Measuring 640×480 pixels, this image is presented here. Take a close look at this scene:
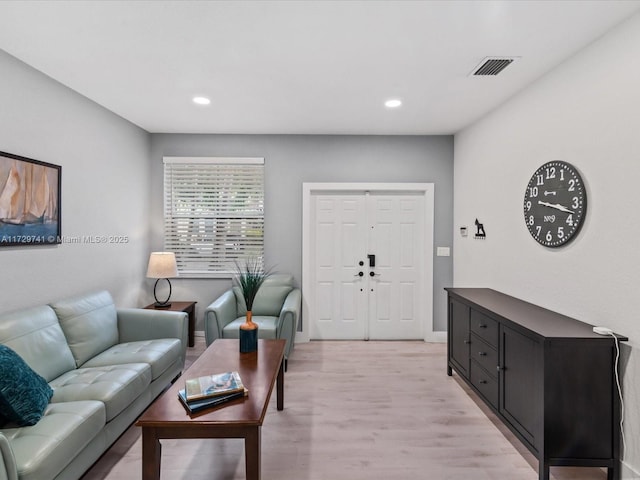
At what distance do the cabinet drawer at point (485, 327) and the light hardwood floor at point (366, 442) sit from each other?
2.09 feet

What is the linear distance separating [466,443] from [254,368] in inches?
60.6

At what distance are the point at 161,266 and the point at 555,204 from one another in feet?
12.4

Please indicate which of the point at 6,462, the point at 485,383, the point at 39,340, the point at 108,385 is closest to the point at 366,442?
the point at 485,383

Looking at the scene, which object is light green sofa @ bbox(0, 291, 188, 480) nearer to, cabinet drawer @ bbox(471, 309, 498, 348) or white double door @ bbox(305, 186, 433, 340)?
white double door @ bbox(305, 186, 433, 340)

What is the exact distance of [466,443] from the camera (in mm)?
2398

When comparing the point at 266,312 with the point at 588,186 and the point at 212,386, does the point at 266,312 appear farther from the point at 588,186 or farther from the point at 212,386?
the point at 588,186

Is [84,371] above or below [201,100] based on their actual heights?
below

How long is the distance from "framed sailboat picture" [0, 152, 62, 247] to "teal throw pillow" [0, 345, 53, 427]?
0.96m

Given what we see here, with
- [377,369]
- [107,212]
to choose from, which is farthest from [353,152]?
[107,212]

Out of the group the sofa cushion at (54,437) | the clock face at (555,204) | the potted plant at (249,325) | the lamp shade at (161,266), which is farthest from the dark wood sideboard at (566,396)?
the lamp shade at (161,266)

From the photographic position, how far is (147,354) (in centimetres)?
276

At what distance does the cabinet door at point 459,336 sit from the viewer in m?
3.06

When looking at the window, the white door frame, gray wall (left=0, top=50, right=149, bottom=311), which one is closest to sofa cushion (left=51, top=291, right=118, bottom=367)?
gray wall (left=0, top=50, right=149, bottom=311)

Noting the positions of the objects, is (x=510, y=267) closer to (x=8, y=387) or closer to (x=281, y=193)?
(x=281, y=193)
